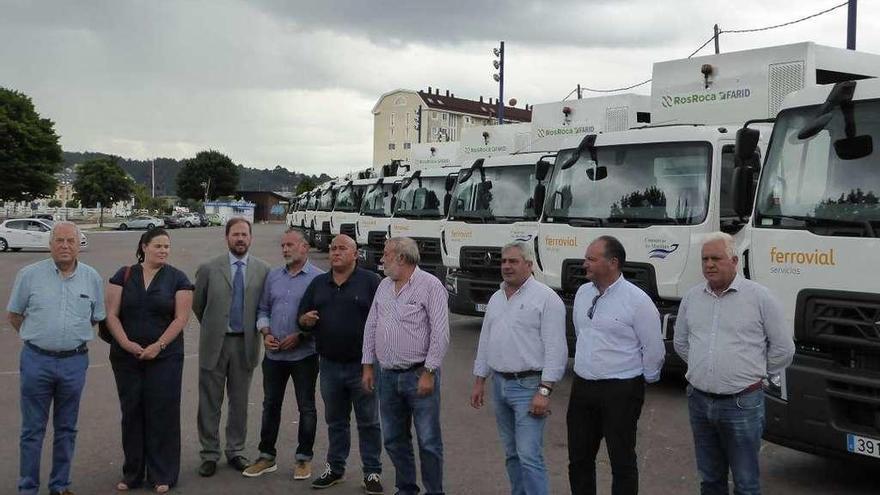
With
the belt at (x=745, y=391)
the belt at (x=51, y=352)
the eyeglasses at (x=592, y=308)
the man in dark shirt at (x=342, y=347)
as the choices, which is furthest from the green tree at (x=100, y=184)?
the belt at (x=745, y=391)

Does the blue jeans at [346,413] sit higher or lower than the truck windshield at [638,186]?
lower

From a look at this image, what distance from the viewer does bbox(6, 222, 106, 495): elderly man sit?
545 centimetres

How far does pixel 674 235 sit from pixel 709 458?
408 cm

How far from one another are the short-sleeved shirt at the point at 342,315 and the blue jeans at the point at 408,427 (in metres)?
0.36

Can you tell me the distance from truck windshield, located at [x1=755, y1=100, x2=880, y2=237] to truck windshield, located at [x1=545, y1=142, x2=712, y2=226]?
2267 mm

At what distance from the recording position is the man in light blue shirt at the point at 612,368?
4754 millimetres

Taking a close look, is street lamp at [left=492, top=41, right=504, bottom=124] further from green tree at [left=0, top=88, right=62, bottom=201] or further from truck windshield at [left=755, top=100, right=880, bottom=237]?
green tree at [left=0, top=88, right=62, bottom=201]

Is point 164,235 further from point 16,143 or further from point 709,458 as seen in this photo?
point 16,143

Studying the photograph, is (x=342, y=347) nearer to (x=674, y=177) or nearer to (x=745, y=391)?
(x=745, y=391)

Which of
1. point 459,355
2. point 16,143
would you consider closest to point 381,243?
point 459,355

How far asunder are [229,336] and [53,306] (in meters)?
1.22

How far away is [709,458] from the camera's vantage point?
4.80 meters

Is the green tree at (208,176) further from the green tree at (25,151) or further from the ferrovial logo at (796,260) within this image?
the ferrovial logo at (796,260)

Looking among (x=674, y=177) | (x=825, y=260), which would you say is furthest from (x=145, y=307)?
(x=674, y=177)
